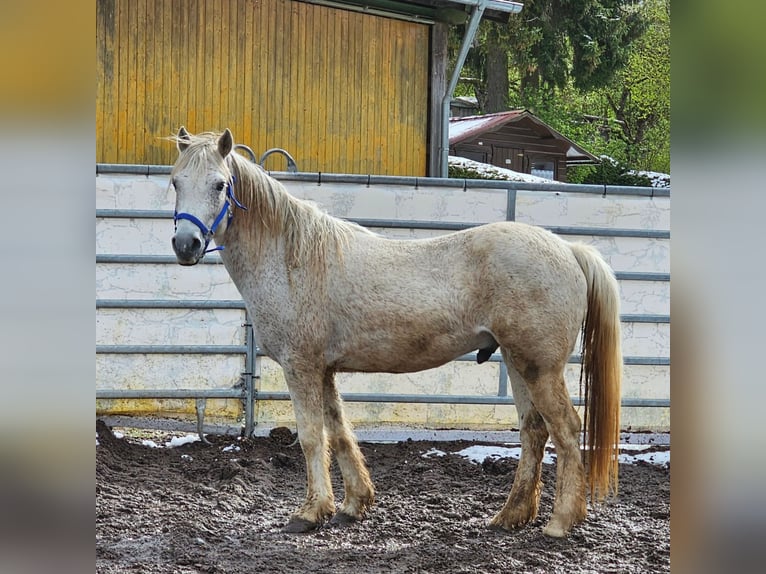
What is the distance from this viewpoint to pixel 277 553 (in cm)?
325

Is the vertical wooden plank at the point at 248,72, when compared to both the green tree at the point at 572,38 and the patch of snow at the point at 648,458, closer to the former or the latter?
the patch of snow at the point at 648,458

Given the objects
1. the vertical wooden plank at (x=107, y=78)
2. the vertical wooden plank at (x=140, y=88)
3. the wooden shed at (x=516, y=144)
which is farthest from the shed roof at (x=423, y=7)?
the wooden shed at (x=516, y=144)

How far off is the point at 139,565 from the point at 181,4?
627 cm

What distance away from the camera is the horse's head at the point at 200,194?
3297 millimetres

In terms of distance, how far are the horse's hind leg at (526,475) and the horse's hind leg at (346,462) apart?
669 mm

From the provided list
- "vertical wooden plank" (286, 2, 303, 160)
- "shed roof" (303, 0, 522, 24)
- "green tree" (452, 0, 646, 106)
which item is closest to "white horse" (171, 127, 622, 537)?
"vertical wooden plank" (286, 2, 303, 160)

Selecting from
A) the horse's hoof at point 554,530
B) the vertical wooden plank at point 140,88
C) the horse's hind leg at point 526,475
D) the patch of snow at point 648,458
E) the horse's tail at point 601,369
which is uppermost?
the vertical wooden plank at point 140,88

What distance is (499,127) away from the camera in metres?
18.7

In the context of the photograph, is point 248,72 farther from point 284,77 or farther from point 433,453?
point 433,453

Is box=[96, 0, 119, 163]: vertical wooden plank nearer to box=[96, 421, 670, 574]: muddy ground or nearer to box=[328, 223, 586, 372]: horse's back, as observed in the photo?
box=[96, 421, 670, 574]: muddy ground

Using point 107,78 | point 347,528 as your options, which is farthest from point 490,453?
point 107,78

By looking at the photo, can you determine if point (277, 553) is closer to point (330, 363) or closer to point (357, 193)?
point (330, 363)

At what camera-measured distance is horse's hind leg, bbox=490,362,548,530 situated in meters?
3.61

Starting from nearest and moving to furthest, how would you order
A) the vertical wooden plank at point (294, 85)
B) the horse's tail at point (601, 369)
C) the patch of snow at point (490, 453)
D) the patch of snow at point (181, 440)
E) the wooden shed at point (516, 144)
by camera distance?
the horse's tail at point (601, 369) → the patch of snow at point (490, 453) → the patch of snow at point (181, 440) → the vertical wooden plank at point (294, 85) → the wooden shed at point (516, 144)
